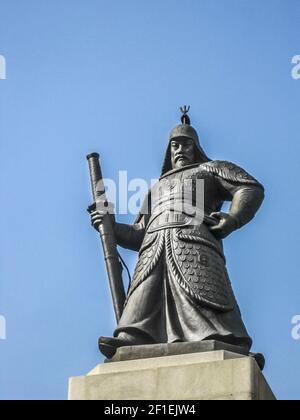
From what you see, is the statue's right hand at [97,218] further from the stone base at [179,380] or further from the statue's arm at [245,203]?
the stone base at [179,380]

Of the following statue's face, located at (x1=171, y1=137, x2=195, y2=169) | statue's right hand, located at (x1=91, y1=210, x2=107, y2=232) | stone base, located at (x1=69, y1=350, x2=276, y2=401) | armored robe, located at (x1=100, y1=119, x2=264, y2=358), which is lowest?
stone base, located at (x1=69, y1=350, x2=276, y2=401)

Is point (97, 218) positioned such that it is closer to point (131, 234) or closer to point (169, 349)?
point (131, 234)

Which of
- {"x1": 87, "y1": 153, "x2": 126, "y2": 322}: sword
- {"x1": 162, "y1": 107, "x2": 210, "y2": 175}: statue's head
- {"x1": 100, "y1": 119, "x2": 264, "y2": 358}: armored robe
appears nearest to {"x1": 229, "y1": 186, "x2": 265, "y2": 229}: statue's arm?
{"x1": 100, "y1": 119, "x2": 264, "y2": 358}: armored robe

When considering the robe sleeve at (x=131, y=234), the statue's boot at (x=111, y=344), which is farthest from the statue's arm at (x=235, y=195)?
the statue's boot at (x=111, y=344)

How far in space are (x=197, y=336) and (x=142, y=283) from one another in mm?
967

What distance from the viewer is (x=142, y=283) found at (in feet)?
35.1

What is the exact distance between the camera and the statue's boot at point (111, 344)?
1022 centimetres

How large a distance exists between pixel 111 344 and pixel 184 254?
1.23 metres

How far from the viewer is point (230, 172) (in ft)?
37.6

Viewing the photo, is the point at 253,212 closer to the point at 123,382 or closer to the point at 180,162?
the point at 180,162

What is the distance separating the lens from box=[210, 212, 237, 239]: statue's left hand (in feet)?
35.8

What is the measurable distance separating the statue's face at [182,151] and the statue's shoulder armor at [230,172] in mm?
327

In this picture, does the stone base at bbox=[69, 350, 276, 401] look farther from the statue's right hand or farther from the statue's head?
the statue's head

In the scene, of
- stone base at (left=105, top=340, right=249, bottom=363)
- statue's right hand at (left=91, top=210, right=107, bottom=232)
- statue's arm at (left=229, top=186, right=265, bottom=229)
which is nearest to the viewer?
stone base at (left=105, top=340, right=249, bottom=363)
